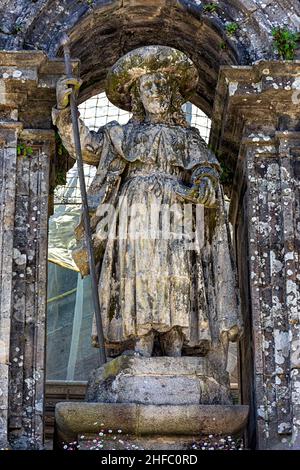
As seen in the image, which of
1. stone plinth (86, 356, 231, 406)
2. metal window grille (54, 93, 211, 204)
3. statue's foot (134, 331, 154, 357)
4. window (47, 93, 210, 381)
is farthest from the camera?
window (47, 93, 210, 381)

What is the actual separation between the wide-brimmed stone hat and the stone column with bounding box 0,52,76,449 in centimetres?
47

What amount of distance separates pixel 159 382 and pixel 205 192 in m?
1.68

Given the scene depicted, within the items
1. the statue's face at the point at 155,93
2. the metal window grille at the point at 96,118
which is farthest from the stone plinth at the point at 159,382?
the metal window grille at the point at 96,118

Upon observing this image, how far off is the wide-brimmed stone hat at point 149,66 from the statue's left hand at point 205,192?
1.04m

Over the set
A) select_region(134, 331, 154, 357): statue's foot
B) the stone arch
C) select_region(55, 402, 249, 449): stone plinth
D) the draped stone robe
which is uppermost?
the stone arch

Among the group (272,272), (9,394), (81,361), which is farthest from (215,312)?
(81,361)

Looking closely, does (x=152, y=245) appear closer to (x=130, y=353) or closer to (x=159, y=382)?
(x=130, y=353)

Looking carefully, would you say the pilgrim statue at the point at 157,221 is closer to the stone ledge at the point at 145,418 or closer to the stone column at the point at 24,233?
Answer: the stone column at the point at 24,233

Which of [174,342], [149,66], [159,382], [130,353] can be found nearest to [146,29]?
[149,66]

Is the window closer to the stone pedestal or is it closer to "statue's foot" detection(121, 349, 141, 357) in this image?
"statue's foot" detection(121, 349, 141, 357)

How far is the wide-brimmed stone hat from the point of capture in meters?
14.8

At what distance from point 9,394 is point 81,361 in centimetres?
705

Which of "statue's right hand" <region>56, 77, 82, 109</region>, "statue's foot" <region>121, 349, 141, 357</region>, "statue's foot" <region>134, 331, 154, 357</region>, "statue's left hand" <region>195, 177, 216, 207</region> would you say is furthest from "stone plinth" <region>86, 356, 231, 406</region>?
"statue's right hand" <region>56, 77, 82, 109</region>

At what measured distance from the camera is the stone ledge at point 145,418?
515 inches
